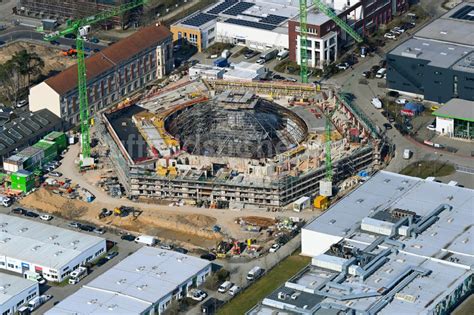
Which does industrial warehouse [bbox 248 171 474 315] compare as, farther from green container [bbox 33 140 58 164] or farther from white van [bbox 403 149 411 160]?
green container [bbox 33 140 58 164]

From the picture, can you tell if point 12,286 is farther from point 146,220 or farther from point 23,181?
point 23,181

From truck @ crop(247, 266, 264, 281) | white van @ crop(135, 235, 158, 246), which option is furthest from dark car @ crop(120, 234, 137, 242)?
truck @ crop(247, 266, 264, 281)

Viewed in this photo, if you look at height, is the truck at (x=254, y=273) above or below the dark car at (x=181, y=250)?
above

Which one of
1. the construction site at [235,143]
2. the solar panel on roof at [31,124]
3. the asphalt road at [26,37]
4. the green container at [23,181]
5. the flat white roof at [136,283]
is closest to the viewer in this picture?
the flat white roof at [136,283]

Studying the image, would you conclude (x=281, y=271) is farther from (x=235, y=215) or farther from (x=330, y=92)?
(x=330, y=92)

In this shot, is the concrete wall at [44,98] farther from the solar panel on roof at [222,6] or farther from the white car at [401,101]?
the white car at [401,101]

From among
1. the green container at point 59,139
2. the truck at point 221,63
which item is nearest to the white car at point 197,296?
the green container at point 59,139

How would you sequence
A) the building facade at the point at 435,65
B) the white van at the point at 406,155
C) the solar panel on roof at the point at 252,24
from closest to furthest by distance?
the white van at the point at 406,155 → the building facade at the point at 435,65 → the solar panel on roof at the point at 252,24
